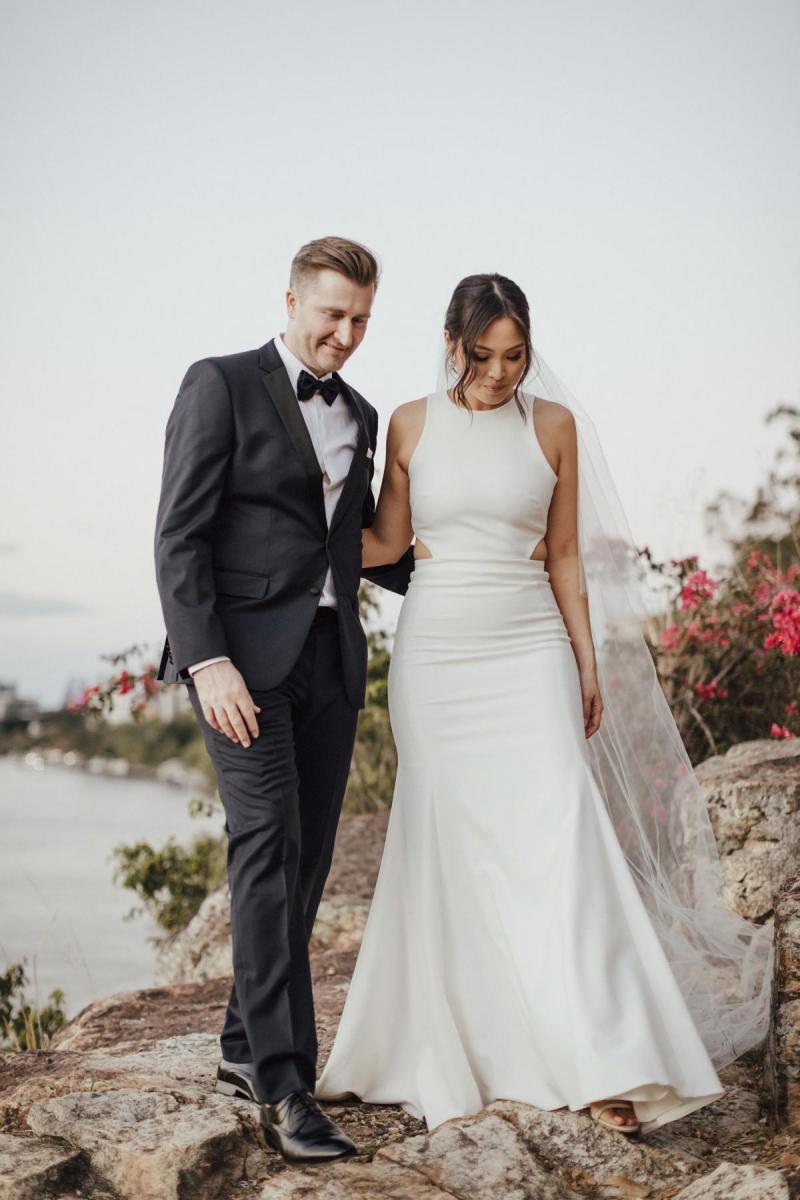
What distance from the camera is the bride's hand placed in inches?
133

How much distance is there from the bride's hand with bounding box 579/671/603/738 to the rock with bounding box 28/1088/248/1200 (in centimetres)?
140

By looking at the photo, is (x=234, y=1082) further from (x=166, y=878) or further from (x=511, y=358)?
(x=166, y=878)

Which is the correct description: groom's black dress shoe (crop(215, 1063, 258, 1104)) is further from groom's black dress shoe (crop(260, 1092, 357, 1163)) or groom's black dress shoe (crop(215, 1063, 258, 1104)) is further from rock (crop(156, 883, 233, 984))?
rock (crop(156, 883, 233, 984))

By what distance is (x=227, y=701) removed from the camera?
2846 millimetres

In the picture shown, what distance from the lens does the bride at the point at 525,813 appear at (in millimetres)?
2902

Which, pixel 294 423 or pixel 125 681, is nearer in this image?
pixel 294 423

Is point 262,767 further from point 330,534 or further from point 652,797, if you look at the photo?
point 652,797

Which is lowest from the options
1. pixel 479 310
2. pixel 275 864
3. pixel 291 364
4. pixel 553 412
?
pixel 275 864

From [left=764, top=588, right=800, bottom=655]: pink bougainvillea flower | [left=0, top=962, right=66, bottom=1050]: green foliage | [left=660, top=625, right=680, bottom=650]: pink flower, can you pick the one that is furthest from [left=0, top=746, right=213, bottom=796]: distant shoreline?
[left=764, top=588, right=800, bottom=655]: pink bougainvillea flower

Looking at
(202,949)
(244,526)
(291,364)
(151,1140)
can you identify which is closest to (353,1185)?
(151,1140)

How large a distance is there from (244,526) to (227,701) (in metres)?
0.47

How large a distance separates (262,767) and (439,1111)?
0.97 meters

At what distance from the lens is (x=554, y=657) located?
3.29 meters

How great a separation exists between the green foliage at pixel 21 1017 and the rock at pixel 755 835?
3249 millimetres
